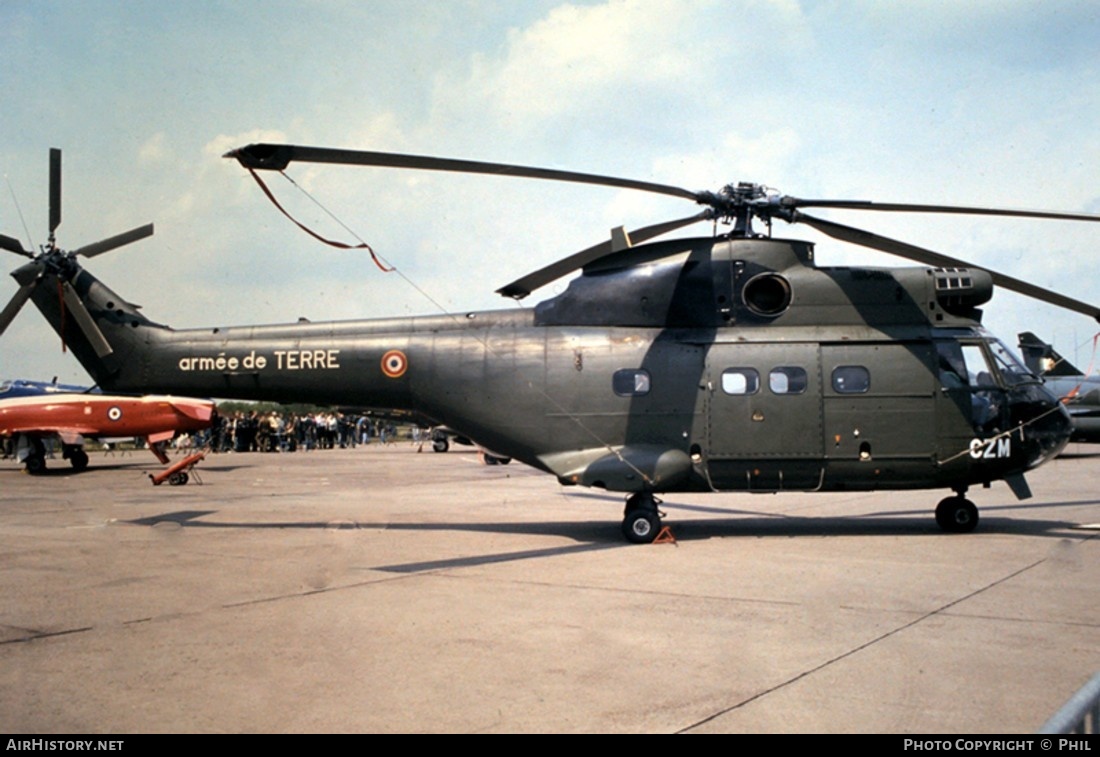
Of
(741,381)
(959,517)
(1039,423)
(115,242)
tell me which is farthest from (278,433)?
(1039,423)

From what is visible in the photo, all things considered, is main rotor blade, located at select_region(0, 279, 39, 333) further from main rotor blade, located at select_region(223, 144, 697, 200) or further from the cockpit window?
the cockpit window

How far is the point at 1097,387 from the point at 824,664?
102 ft

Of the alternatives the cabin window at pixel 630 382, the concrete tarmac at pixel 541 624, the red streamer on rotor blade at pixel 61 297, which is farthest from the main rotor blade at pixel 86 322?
the cabin window at pixel 630 382

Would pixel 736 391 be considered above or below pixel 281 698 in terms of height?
above

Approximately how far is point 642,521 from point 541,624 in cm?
479

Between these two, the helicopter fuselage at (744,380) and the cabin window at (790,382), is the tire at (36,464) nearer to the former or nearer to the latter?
the helicopter fuselage at (744,380)

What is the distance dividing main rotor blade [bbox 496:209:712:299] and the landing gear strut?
3.09m

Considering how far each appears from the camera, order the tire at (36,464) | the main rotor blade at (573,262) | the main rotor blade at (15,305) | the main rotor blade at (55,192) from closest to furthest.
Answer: the main rotor blade at (573,262) < the main rotor blade at (15,305) < the main rotor blade at (55,192) < the tire at (36,464)

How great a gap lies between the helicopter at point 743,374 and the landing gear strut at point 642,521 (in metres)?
0.03

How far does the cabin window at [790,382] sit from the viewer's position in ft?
39.2

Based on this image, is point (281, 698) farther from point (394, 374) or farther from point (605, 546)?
point (394, 374)

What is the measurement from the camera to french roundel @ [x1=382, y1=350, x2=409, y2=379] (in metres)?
12.9

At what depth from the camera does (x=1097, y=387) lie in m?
31.7

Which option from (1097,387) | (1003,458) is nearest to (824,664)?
(1003,458)
